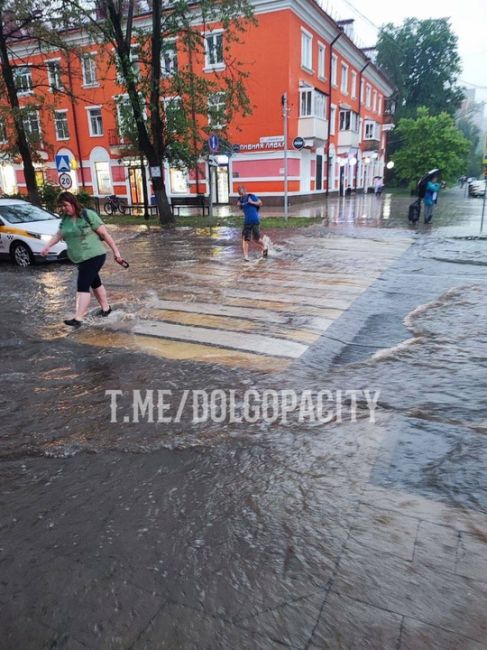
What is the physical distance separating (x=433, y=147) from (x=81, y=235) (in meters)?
43.6

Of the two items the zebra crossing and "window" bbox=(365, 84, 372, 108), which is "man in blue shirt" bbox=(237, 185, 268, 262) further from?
"window" bbox=(365, 84, 372, 108)

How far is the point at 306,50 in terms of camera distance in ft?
94.6

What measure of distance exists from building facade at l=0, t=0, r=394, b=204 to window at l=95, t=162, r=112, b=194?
2.8 inches

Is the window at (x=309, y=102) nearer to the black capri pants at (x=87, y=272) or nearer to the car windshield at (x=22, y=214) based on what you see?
the car windshield at (x=22, y=214)

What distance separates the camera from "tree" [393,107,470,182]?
42156 millimetres

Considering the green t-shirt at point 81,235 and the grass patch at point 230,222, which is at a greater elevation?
the green t-shirt at point 81,235

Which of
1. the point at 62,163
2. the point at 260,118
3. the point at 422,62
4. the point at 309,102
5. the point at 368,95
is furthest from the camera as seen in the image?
the point at 422,62

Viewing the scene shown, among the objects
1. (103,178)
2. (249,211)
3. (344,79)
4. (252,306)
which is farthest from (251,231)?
(344,79)

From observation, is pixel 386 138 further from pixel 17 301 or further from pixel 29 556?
pixel 29 556

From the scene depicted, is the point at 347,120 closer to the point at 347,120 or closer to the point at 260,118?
the point at 347,120

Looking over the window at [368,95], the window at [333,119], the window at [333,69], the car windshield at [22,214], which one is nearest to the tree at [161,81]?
the car windshield at [22,214]

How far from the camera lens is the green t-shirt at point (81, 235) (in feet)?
20.6

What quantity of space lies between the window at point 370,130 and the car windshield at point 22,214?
41.1 meters

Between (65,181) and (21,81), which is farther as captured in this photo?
(21,81)
